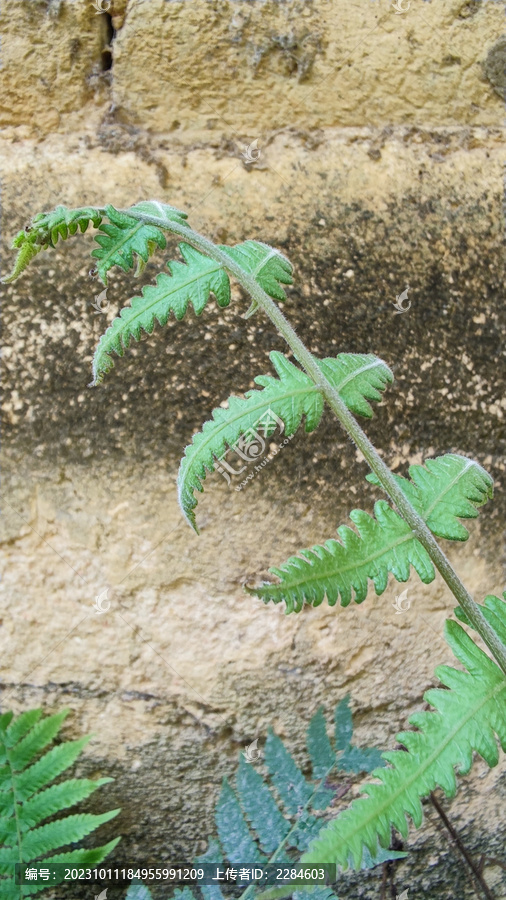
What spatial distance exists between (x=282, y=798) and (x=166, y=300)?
1.02 m

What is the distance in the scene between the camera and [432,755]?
897 millimetres

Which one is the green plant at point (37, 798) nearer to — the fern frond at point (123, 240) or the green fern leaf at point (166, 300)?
the green fern leaf at point (166, 300)

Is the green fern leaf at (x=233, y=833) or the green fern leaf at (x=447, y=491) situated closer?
the green fern leaf at (x=447, y=491)

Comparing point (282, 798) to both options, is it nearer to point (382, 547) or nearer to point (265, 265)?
point (382, 547)

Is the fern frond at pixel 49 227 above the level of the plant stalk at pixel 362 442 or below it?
above

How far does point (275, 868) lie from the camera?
55.0 inches

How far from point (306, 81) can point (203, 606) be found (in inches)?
50.4

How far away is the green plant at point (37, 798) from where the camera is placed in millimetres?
1406

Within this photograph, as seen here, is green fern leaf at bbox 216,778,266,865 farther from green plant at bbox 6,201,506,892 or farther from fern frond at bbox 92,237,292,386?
fern frond at bbox 92,237,292,386

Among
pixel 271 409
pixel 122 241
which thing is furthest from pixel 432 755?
pixel 122 241

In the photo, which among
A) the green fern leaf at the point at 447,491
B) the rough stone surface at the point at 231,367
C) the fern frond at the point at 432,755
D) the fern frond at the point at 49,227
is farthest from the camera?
the rough stone surface at the point at 231,367

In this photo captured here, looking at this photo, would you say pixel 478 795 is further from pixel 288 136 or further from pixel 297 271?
pixel 288 136
